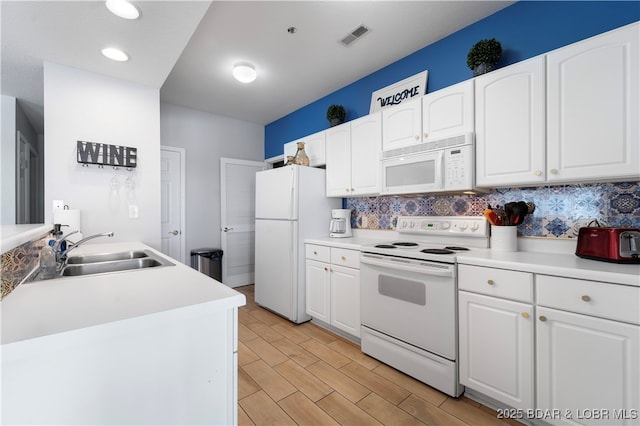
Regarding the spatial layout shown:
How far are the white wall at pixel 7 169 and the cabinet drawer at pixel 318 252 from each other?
126 inches

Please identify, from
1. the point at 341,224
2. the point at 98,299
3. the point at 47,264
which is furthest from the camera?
the point at 341,224

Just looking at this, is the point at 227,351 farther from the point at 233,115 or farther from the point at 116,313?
the point at 233,115

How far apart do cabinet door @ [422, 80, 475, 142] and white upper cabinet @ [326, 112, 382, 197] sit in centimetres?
47

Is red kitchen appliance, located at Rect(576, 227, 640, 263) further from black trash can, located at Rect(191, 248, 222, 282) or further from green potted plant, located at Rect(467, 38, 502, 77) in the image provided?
black trash can, located at Rect(191, 248, 222, 282)

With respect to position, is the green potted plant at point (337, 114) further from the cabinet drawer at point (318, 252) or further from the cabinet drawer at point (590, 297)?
the cabinet drawer at point (590, 297)

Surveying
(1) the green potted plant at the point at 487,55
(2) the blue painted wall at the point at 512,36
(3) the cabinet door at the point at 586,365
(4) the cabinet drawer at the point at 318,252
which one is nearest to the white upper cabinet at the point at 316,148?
(2) the blue painted wall at the point at 512,36

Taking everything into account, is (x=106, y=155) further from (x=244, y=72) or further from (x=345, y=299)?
(x=345, y=299)

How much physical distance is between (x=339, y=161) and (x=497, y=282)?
1888 millimetres

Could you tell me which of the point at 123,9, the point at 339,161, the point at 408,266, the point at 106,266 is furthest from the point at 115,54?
the point at 408,266

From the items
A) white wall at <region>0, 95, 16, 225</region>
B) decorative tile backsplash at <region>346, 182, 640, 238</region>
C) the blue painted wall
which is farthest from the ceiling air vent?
white wall at <region>0, 95, 16, 225</region>

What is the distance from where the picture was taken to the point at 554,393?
4.76ft

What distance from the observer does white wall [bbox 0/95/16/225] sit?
3.03 metres

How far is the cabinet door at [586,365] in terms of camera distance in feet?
4.11

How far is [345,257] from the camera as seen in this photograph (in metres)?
2.63
